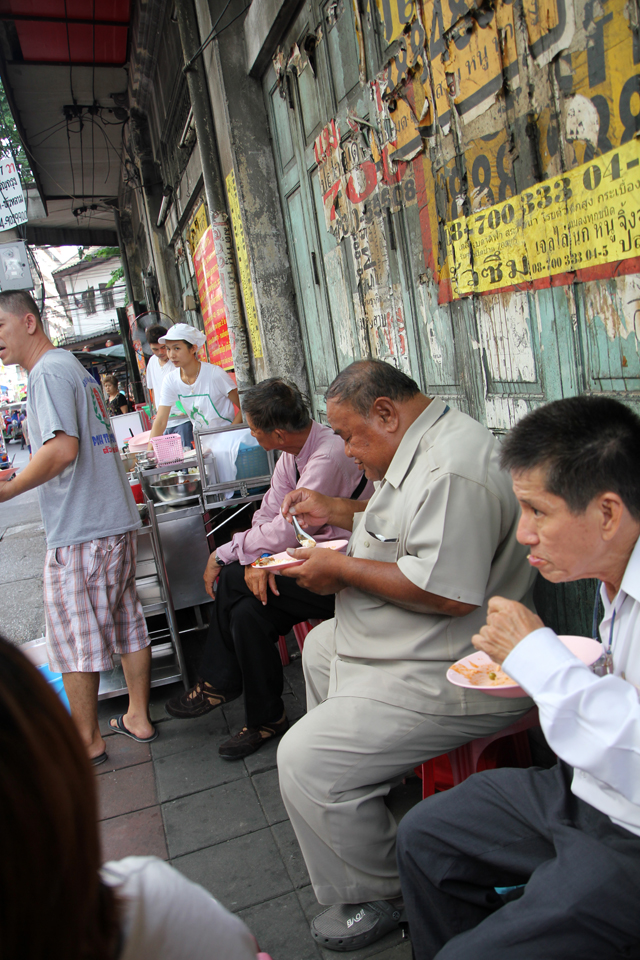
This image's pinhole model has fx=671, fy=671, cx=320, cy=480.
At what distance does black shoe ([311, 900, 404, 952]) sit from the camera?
71.9 inches

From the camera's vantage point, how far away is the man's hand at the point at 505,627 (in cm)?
126

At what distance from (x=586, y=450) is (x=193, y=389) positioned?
168 inches

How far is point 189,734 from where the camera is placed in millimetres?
3143

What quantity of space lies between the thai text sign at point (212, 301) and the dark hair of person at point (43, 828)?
601 cm

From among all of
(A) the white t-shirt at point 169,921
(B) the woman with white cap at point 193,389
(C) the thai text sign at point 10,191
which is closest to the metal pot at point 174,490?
(B) the woman with white cap at point 193,389

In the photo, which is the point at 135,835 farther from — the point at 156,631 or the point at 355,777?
the point at 156,631

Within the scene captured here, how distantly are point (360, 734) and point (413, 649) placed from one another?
0.89 feet

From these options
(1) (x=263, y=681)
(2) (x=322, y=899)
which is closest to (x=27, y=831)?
(2) (x=322, y=899)

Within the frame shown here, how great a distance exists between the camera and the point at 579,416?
1274 millimetres

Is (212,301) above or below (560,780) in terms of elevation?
above

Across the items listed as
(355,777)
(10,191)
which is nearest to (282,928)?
(355,777)

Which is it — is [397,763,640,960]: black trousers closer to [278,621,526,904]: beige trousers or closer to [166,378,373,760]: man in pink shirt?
[278,621,526,904]: beige trousers

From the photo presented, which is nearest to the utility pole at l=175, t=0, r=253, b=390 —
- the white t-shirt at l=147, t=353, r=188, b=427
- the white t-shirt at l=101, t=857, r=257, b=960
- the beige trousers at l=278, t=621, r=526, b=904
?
the white t-shirt at l=147, t=353, r=188, b=427

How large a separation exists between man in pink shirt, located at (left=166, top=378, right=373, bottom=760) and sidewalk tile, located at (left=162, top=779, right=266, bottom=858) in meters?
0.22
